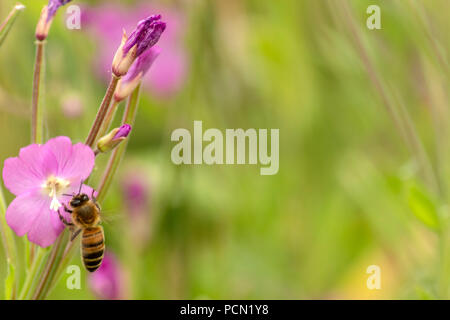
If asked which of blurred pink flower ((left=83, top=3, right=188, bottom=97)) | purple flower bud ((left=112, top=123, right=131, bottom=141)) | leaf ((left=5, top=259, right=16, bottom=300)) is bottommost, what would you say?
leaf ((left=5, top=259, right=16, bottom=300))

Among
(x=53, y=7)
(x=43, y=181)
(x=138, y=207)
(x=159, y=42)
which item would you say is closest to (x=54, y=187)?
(x=43, y=181)

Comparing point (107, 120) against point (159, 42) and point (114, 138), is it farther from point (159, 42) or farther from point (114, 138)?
point (159, 42)

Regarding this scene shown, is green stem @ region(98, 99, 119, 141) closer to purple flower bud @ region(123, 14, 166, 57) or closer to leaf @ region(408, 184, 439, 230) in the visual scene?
purple flower bud @ region(123, 14, 166, 57)

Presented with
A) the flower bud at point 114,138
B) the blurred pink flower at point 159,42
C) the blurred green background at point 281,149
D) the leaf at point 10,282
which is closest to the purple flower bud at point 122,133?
the flower bud at point 114,138

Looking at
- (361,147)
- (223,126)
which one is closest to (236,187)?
(223,126)

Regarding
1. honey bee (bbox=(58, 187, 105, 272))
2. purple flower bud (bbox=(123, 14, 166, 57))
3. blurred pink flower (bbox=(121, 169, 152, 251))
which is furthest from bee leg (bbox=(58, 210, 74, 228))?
blurred pink flower (bbox=(121, 169, 152, 251))
